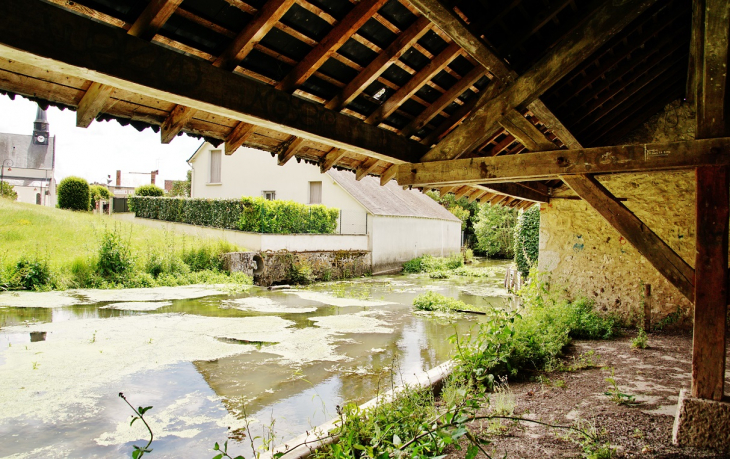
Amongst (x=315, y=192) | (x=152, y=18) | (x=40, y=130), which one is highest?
(x=40, y=130)

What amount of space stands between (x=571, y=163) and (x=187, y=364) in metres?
5.35

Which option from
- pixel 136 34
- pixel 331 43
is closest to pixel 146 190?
pixel 331 43

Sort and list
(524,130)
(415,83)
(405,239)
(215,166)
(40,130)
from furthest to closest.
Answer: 1. (40,130)
2. (215,166)
3. (405,239)
4. (524,130)
5. (415,83)

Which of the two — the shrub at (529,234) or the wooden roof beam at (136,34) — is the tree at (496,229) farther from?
the wooden roof beam at (136,34)

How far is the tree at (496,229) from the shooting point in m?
29.8

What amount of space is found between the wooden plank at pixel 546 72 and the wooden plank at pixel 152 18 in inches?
108

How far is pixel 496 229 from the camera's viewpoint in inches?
1202

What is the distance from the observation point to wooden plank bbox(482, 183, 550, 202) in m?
6.54

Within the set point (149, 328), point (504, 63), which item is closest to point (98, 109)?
point (504, 63)

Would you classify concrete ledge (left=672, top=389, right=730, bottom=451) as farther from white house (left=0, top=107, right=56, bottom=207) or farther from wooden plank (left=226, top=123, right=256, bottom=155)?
white house (left=0, top=107, right=56, bottom=207)

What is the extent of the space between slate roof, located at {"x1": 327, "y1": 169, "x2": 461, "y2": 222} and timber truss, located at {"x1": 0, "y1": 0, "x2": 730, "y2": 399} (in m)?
15.0

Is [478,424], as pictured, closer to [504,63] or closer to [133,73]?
[504,63]

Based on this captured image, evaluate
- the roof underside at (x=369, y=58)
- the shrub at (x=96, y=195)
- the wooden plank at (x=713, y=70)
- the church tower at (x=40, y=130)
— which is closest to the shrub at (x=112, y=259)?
the roof underside at (x=369, y=58)

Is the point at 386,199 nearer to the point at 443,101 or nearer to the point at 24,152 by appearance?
the point at 443,101
